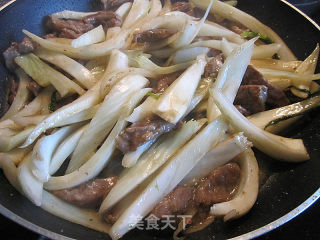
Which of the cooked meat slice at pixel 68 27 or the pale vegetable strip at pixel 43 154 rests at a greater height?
the cooked meat slice at pixel 68 27

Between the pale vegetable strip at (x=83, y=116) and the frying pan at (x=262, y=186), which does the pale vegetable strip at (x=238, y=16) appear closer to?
the frying pan at (x=262, y=186)

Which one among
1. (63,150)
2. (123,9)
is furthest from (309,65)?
(63,150)

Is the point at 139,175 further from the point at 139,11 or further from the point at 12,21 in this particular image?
the point at 12,21

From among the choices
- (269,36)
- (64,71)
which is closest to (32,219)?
(64,71)

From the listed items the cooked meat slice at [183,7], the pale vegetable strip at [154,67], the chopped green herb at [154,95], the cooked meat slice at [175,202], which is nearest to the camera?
the cooked meat slice at [175,202]

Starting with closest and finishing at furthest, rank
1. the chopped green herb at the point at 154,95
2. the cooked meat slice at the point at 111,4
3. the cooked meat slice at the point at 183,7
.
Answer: the chopped green herb at the point at 154,95 → the cooked meat slice at the point at 183,7 → the cooked meat slice at the point at 111,4

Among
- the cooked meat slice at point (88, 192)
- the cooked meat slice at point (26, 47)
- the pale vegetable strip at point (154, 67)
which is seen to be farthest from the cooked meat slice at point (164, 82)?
the cooked meat slice at point (26, 47)
